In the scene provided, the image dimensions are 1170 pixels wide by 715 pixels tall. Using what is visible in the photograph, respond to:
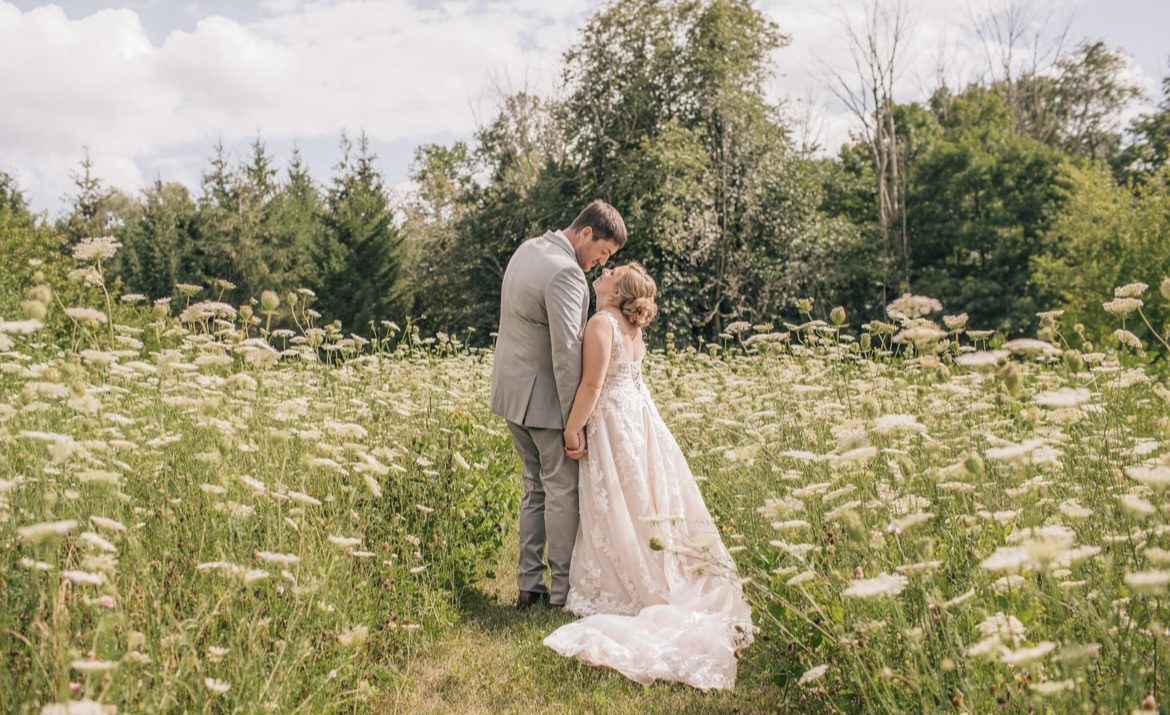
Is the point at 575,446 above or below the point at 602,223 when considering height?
below

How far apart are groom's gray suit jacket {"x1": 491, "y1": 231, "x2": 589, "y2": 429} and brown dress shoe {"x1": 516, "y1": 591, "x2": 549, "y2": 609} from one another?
0.96 meters

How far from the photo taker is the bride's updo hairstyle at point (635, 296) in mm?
5027

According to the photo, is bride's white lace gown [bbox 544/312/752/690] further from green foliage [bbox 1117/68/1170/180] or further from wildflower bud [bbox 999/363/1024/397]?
green foliage [bbox 1117/68/1170/180]

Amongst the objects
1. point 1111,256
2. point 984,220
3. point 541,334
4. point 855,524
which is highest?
point 984,220

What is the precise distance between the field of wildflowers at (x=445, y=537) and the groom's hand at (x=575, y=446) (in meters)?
0.59

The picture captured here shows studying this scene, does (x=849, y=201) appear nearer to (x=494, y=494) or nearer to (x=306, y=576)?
(x=494, y=494)

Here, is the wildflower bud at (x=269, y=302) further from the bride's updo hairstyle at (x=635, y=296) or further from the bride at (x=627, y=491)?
the bride's updo hairstyle at (x=635, y=296)

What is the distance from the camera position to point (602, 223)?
4945 mm

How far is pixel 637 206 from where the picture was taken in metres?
20.3

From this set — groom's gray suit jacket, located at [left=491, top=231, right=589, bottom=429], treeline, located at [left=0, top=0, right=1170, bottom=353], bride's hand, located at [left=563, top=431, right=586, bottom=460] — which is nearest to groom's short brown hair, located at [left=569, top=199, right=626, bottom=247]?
groom's gray suit jacket, located at [left=491, top=231, right=589, bottom=429]

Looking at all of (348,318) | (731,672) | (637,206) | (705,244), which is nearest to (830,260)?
(705,244)

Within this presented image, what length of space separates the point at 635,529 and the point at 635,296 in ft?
4.07

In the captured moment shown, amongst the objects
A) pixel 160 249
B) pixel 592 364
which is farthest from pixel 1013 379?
pixel 160 249

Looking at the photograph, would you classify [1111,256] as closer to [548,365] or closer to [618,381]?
[618,381]
